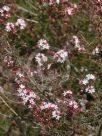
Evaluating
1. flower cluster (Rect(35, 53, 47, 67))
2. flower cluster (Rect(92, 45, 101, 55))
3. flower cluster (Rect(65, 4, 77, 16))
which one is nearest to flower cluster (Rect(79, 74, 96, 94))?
flower cluster (Rect(92, 45, 101, 55))

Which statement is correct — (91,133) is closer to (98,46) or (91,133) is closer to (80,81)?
(80,81)

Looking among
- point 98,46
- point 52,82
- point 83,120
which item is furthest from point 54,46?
point 83,120

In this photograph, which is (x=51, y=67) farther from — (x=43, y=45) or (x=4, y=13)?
(x=4, y=13)

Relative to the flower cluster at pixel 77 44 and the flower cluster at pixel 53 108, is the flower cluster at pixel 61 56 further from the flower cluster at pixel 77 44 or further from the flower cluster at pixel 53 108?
the flower cluster at pixel 53 108

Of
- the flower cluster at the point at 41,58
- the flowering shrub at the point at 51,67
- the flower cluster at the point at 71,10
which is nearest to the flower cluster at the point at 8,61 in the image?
the flowering shrub at the point at 51,67

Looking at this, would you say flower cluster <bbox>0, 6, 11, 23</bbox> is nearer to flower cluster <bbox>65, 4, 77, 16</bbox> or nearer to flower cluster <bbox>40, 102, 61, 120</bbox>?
flower cluster <bbox>65, 4, 77, 16</bbox>

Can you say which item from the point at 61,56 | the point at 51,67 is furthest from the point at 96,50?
the point at 51,67

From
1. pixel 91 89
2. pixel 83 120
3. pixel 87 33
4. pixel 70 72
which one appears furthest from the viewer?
pixel 87 33

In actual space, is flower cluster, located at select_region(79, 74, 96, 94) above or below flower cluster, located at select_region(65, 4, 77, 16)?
below
